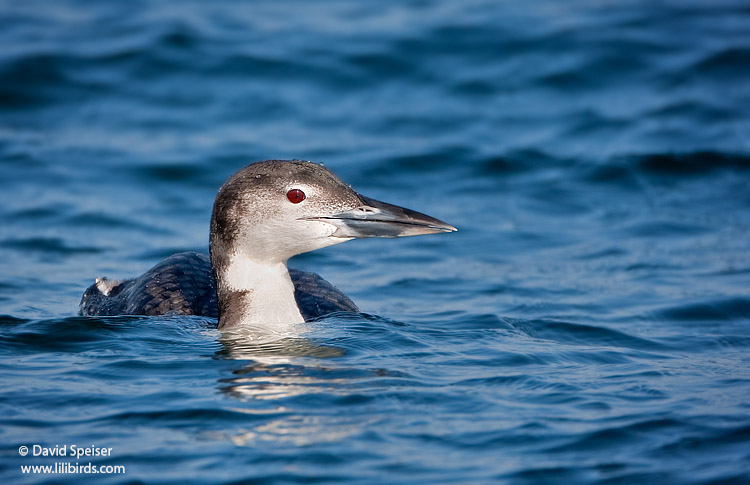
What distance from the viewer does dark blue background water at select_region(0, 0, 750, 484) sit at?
4883mm

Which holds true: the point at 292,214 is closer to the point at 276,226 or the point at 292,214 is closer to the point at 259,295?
the point at 276,226

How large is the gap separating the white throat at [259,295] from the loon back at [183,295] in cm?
44

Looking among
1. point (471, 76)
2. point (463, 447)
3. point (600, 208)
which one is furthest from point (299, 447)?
point (471, 76)

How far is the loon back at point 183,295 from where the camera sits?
6.78m

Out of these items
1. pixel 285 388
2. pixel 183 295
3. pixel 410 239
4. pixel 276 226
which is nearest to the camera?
pixel 285 388

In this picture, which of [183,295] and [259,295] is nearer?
[259,295]

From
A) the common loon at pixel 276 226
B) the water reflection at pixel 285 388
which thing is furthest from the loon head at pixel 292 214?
the water reflection at pixel 285 388

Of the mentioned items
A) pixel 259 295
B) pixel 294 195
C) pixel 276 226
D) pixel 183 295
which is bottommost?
pixel 259 295

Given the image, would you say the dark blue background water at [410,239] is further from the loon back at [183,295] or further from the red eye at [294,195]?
the red eye at [294,195]

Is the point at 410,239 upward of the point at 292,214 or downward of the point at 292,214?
upward

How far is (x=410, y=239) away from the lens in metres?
9.64

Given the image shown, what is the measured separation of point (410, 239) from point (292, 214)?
11.9 ft

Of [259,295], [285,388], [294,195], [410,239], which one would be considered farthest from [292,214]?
[410,239]

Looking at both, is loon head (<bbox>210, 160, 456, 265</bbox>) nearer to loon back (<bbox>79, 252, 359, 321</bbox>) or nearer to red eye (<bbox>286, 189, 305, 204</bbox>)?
red eye (<bbox>286, 189, 305, 204</bbox>)
